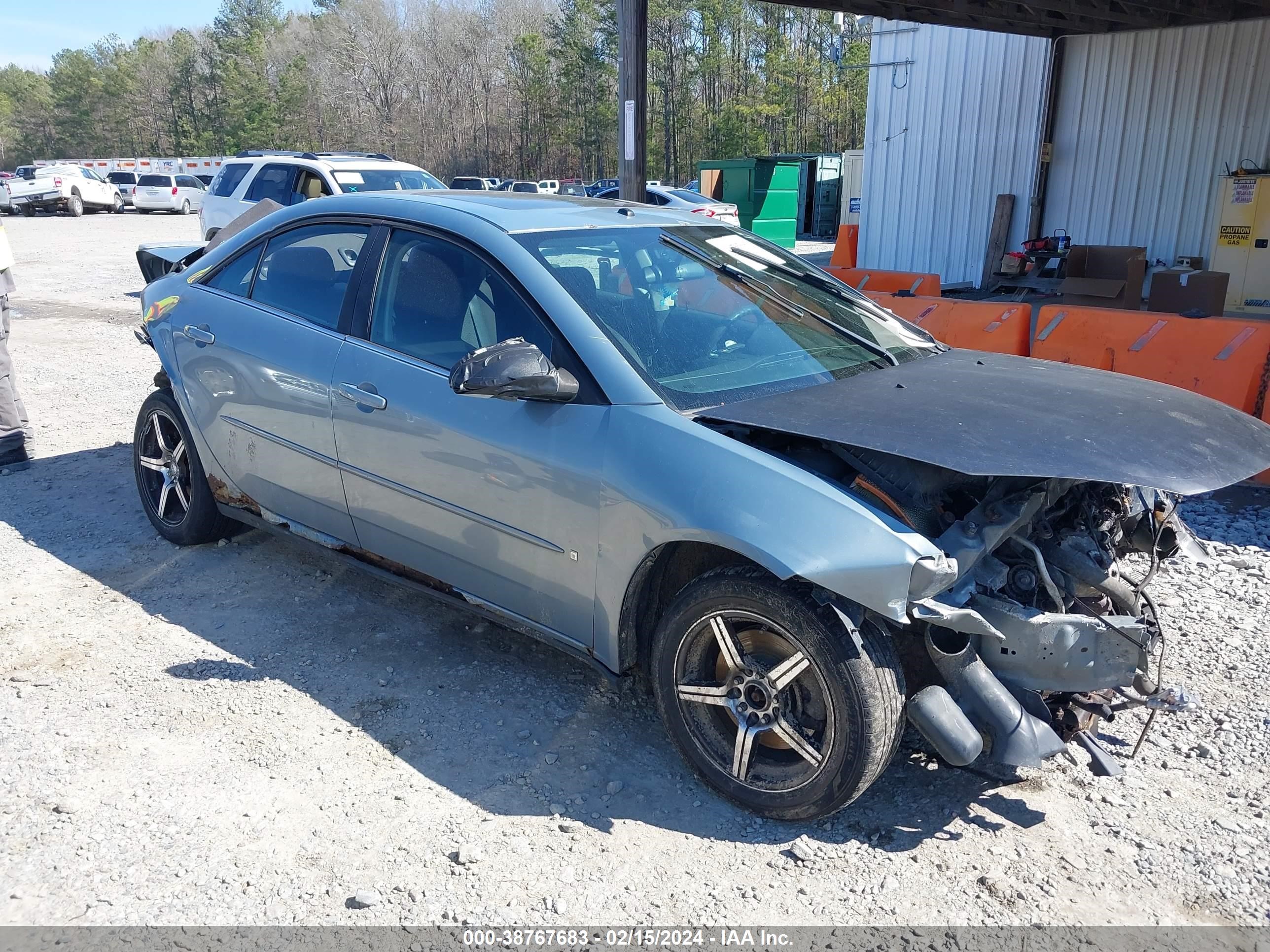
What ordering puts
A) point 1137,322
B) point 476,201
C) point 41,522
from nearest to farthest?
point 476,201, point 41,522, point 1137,322

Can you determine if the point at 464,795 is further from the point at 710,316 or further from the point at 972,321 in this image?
the point at 972,321

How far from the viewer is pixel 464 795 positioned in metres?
3.11

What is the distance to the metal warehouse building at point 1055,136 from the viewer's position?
12.8 m

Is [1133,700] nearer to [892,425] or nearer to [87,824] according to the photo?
[892,425]

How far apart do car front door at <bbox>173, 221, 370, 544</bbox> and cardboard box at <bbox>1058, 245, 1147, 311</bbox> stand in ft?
29.1

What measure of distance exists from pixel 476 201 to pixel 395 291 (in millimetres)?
522

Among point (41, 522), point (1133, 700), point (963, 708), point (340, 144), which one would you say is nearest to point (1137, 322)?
point (1133, 700)

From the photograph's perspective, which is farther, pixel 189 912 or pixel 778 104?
pixel 778 104

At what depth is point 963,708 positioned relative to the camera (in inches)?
111

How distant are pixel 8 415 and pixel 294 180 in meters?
8.19

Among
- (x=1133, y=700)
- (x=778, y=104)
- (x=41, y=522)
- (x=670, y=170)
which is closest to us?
(x=1133, y=700)

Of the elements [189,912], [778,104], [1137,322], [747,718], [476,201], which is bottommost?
[189,912]

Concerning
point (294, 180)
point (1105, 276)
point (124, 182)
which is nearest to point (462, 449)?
point (294, 180)

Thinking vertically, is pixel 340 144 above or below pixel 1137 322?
above
